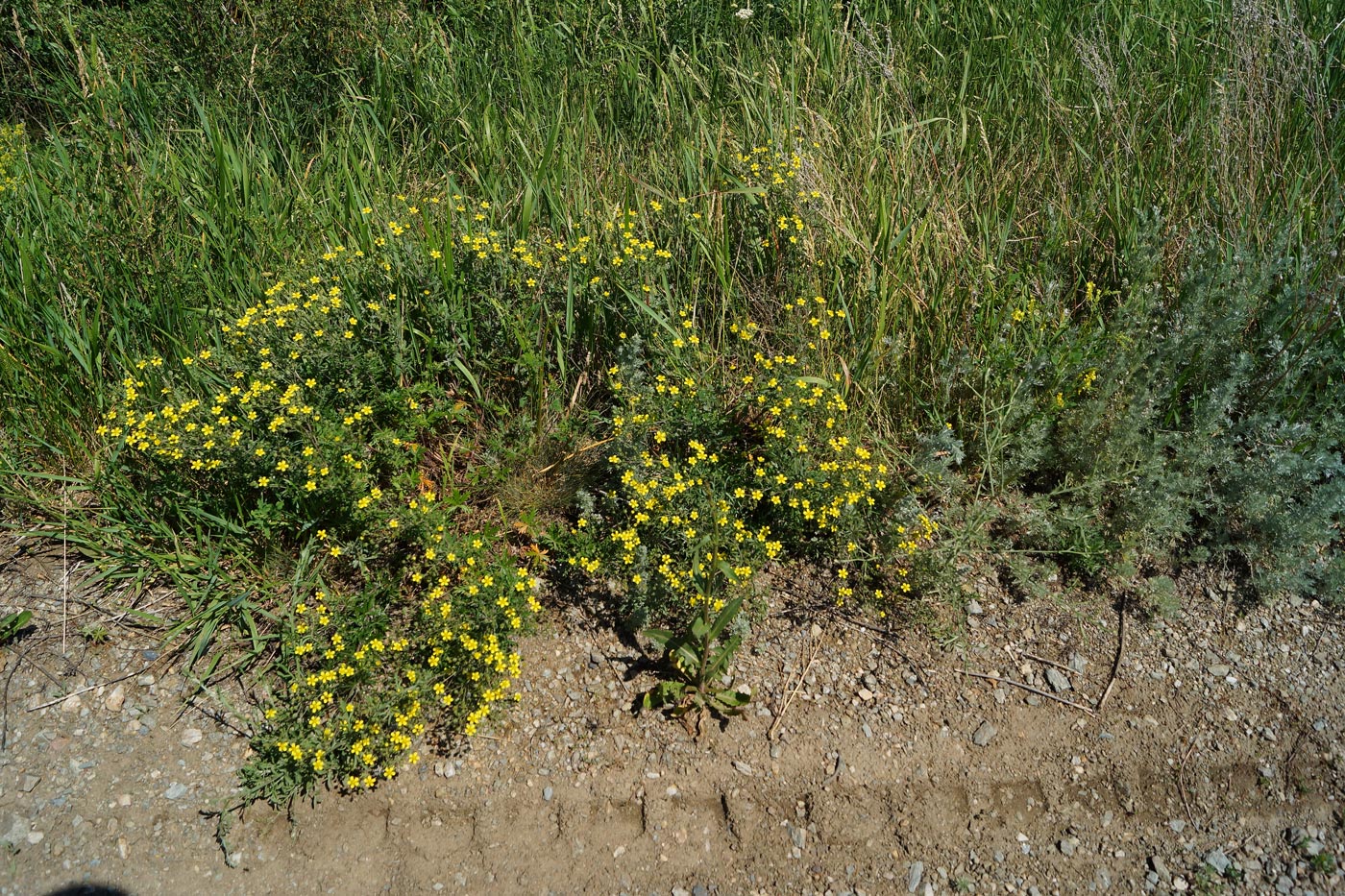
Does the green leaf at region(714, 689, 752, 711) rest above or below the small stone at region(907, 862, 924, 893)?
above

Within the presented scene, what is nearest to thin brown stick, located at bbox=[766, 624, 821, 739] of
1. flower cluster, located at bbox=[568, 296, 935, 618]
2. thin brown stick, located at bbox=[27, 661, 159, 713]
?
flower cluster, located at bbox=[568, 296, 935, 618]

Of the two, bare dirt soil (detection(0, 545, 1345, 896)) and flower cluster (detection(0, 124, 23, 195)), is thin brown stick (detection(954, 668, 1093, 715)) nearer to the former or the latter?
bare dirt soil (detection(0, 545, 1345, 896))

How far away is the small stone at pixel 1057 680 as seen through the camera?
3.17 m

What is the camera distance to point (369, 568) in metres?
3.31

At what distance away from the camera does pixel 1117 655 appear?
3.26m

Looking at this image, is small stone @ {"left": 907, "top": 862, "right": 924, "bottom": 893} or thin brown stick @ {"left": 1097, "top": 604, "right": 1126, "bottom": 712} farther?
thin brown stick @ {"left": 1097, "top": 604, "right": 1126, "bottom": 712}

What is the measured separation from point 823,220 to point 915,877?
2.42 metres

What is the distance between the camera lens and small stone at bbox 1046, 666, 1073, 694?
10.4 ft

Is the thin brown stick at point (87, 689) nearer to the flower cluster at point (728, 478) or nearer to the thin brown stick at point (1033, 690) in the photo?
the flower cluster at point (728, 478)

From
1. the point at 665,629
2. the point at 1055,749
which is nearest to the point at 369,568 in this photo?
the point at 665,629

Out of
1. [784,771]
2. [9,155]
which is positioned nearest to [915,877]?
[784,771]

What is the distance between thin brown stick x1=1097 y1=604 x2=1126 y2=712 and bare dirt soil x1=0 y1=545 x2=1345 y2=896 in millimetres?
21

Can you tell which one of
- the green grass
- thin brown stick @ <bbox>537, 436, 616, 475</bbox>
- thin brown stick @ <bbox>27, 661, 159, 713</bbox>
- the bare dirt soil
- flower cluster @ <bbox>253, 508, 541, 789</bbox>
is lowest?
the bare dirt soil

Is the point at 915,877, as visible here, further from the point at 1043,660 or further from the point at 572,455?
the point at 572,455
